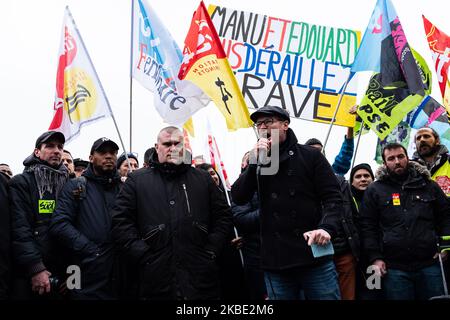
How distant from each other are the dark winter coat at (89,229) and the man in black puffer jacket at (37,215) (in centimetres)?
15

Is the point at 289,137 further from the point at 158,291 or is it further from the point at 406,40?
the point at 406,40

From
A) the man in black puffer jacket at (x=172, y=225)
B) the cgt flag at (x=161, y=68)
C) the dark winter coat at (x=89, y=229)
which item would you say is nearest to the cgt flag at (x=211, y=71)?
the cgt flag at (x=161, y=68)

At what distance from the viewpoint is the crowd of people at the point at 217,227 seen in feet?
13.9

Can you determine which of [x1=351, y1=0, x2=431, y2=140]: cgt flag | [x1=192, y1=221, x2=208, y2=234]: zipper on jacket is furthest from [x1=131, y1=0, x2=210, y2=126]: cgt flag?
[x1=192, y1=221, x2=208, y2=234]: zipper on jacket

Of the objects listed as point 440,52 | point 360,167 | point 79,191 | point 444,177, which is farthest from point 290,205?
point 440,52

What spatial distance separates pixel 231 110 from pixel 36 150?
189 cm

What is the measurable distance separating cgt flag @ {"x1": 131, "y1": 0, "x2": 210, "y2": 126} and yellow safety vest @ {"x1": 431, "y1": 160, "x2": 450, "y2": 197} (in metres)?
2.65

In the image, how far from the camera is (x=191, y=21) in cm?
637

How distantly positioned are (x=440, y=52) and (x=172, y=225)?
483 cm

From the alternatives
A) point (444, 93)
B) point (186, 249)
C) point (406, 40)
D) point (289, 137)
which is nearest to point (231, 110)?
point (289, 137)

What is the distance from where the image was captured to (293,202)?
4.23 metres

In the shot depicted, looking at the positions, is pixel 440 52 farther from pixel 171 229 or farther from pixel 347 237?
pixel 171 229

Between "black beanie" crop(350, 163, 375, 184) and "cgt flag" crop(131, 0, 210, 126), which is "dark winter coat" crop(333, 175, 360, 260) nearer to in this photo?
"black beanie" crop(350, 163, 375, 184)

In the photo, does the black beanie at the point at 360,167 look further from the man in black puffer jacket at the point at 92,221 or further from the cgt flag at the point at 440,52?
the man in black puffer jacket at the point at 92,221
